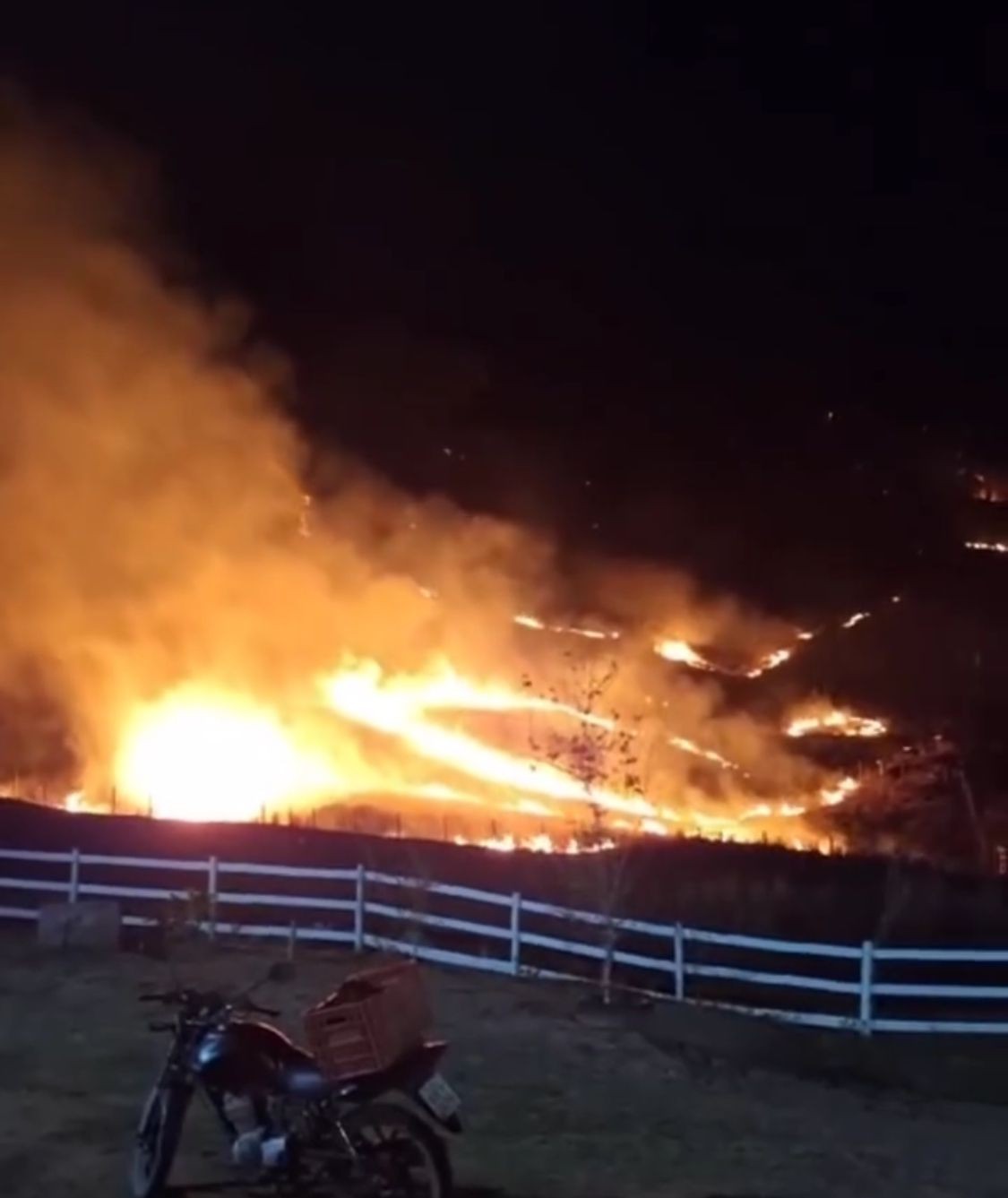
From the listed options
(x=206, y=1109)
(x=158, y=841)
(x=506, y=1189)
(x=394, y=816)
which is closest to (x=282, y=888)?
(x=158, y=841)

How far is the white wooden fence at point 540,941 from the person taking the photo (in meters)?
15.9

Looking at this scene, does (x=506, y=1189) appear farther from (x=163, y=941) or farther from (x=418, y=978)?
(x=163, y=941)

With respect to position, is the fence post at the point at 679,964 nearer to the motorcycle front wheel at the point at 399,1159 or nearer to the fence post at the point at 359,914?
the fence post at the point at 359,914

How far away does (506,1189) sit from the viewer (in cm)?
941

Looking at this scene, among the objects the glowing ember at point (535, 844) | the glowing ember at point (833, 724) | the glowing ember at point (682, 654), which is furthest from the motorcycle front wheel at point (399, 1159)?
the glowing ember at point (682, 654)

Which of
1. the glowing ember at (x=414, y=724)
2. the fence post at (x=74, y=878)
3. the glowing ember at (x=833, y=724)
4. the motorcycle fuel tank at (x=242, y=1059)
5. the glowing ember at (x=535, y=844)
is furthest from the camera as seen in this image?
the glowing ember at (x=833, y=724)

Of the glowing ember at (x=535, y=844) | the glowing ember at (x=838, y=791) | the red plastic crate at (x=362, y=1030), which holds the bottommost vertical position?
the red plastic crate at (x=362, y=1030)

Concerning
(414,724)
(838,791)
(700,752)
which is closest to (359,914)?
Answer: (414,724)

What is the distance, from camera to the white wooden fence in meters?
15.9

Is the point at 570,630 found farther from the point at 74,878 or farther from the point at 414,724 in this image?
the point at 74,878

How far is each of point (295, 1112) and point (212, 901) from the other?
436 inches

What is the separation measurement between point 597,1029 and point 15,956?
633cm

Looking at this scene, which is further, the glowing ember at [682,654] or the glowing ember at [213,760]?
the glowing ember at [682,654]

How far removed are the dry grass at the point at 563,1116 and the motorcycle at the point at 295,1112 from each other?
2.94 feet
